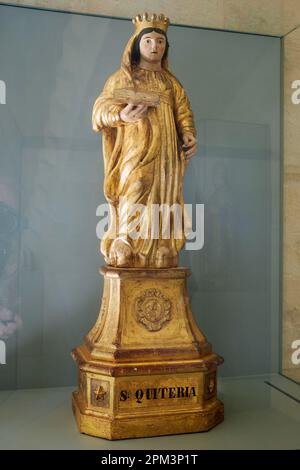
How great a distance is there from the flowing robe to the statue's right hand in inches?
1.3

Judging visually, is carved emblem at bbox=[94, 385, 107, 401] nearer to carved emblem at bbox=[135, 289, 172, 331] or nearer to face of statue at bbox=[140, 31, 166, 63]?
carved emblem at bbox=[135, 289, 172, 331]

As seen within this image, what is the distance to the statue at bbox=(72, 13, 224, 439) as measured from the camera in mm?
2033

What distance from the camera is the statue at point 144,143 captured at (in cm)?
216

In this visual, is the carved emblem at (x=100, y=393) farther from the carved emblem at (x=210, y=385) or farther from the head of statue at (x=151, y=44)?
the head of statue at (x=151, y=44)

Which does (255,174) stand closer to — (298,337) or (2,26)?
(298,337)

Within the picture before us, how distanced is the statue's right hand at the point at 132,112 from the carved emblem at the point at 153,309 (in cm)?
74

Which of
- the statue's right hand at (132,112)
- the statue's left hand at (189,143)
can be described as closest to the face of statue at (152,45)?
the statue's right hand at (132,112)

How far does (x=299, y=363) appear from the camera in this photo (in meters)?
2.63

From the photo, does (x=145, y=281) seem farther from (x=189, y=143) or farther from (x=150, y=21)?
(x=150, y=21)

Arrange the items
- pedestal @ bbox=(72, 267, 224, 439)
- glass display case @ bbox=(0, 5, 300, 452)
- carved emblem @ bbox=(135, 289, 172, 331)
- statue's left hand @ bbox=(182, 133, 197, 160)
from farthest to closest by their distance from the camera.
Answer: glass display case @ bbox=(0, 5, 300, 452) → statue's left hand @ bbox=(182, 133, 197, 160) → carved emblem @ bbox=(135, 289, 172, 331) → pedestal @ bbox=(72, 267, 224, 439)

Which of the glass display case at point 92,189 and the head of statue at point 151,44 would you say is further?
the glass display case at point 92,189

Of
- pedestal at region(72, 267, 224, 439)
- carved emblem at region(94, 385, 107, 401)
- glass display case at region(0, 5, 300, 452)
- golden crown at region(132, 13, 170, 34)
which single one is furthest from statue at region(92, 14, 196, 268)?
carved emblem at region(94, 385, 107, 401)

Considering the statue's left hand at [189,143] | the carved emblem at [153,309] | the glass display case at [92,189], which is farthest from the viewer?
the glass display case at [92,189]
